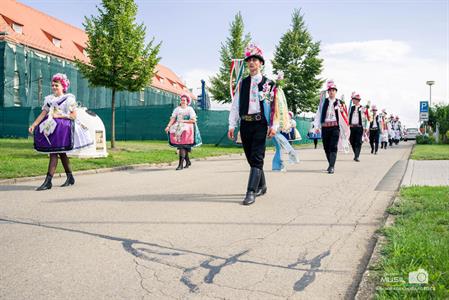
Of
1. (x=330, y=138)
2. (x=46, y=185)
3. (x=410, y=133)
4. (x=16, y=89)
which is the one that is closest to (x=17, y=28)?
(x=16, y=89)

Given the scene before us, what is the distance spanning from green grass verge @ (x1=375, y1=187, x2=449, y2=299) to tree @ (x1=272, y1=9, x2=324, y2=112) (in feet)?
153

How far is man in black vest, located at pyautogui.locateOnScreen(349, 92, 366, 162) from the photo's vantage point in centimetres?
1560

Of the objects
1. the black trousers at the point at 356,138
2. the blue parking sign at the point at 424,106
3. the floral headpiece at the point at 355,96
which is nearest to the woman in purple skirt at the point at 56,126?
the black trousers at the point at 356,138

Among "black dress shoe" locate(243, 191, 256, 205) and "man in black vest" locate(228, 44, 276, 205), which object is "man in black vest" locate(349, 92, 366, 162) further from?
"black dress shoe" locate(243, 191, 256, 205)

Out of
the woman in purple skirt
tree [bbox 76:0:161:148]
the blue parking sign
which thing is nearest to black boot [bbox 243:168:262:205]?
the woman in purple skirt

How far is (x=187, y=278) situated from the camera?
329cm

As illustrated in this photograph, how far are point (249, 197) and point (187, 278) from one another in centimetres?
322

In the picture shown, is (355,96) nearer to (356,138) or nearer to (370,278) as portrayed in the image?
(356,138)

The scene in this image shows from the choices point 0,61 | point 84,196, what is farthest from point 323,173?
point 0,61

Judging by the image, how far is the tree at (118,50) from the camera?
18.9m

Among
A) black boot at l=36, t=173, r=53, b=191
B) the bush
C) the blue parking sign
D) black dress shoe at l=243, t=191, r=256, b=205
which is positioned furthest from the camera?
the bush

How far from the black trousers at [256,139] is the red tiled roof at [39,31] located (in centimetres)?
3167

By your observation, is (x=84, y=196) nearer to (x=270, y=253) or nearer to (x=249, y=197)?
(x=249, y=197)

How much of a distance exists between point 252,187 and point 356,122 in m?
10.4
